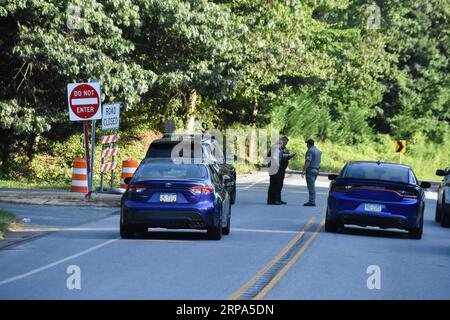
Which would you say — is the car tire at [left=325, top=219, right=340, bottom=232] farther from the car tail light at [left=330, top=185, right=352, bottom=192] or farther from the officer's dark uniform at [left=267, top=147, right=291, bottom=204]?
the officer's dark uniform at [left=267, top=147, right=291, bottom=204]

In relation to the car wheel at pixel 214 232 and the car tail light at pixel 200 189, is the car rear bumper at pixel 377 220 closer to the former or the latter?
the car wheel at pixel 214 232

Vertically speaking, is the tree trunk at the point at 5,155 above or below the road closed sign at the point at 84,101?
below

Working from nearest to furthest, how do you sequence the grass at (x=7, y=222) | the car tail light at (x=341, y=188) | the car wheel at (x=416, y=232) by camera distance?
the grass at (x=7, y=222), the car wheel at (x=416, y=232), the car tail light at (x=341, y=188)

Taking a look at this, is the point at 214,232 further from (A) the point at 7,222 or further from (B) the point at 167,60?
(B) the point at 167,60

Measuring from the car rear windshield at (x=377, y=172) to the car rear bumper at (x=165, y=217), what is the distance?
13.6 ft

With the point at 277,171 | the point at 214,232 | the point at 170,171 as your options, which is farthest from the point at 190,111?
the point at 214,232

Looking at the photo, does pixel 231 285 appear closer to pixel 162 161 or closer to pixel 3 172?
pixel 162 161

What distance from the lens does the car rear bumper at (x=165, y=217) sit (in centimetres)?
1936

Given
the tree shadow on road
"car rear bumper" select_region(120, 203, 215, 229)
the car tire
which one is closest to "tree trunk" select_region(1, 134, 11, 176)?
the tree shadow on road

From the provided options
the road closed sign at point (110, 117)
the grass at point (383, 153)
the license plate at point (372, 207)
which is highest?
the road closed sign at point (110, 117)

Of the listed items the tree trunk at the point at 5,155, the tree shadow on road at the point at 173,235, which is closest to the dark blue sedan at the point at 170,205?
the tree shadow on road at the point at 173,235

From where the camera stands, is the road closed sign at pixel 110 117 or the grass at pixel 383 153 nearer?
the road closed sign at pixel 110 117

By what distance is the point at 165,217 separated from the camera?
19.4 m

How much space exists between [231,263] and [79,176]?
1553cm
